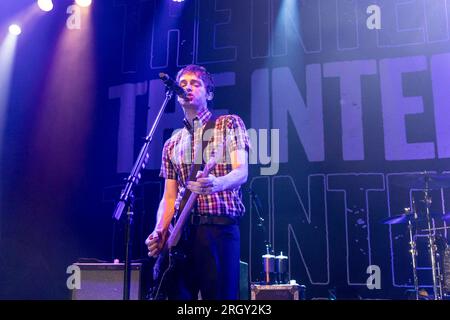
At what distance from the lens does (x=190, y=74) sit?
3232 millimetres

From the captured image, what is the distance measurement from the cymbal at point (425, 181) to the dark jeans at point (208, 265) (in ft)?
6.46

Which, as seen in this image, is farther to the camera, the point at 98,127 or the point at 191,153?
the point at 98,127

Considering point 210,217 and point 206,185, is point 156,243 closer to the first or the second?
point 210,217

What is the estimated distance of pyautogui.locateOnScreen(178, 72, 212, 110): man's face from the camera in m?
3.16

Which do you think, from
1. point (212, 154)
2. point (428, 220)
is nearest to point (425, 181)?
point (428, 220)

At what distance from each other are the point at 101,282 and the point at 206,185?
4.82ft

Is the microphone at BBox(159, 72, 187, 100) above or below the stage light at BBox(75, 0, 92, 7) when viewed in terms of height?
below

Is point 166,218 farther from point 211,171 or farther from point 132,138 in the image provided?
point 132,138

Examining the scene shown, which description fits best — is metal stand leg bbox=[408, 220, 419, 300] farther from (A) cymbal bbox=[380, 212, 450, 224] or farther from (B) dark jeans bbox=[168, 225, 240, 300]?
(B) dark jeans bbox=[168, 225, 240, 300]

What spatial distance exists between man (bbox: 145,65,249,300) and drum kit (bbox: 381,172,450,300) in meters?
1.82

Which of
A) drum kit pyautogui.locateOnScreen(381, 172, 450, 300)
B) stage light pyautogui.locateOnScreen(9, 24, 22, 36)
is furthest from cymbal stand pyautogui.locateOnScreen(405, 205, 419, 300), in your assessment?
stage light pyautogui.locateOnScreen(9, 24, 22, 36)

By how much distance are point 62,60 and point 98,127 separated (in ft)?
2.86

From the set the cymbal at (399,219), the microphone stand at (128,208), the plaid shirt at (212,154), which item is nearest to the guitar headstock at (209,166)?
the plaid shirt at (212,154)

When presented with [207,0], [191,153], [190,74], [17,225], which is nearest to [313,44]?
[207,0]
